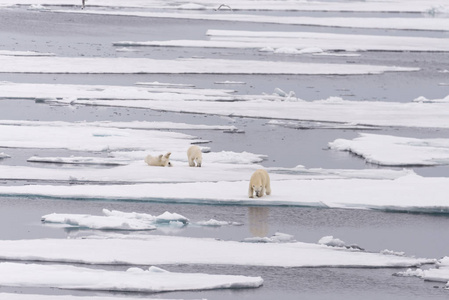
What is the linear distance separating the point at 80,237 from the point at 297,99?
915 centimetres

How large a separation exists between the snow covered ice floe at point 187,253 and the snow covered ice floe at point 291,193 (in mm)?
1392

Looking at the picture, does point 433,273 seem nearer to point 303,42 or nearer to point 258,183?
point 258,183

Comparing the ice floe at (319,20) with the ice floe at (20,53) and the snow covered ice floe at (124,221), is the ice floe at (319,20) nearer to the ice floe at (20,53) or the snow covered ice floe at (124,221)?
the ice floe at (20,53)

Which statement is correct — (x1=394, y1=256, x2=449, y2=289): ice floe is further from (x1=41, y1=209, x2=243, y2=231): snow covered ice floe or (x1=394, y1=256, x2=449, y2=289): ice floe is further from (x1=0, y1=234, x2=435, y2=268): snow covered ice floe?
(x1=41, y1=209, x2=243, y2=231): snow covered ice floe

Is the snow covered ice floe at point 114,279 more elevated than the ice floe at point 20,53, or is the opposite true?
the ice floe at point 20,53

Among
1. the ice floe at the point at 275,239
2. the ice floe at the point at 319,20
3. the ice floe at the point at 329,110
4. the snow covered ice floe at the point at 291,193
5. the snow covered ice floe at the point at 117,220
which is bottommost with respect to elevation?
the ice floe at the point at 275,239

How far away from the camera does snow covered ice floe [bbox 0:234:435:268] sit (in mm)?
7102

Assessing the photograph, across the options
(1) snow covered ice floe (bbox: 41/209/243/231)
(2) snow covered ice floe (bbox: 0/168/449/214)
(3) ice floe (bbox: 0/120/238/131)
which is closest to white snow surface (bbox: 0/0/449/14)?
(3) ice floe (bbox: 0/120/238/131)

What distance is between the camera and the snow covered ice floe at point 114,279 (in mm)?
6461

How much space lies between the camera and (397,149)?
1207 cm

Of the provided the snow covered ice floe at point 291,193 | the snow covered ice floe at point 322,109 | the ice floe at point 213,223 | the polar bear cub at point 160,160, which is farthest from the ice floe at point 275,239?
the snow covered ice floe at point 322,109

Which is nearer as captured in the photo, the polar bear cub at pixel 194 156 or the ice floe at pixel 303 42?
the polar bear cub at pixel 194 156

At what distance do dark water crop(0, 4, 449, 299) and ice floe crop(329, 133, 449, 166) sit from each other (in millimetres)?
196

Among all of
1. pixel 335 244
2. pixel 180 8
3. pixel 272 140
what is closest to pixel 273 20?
pixel 180 8
